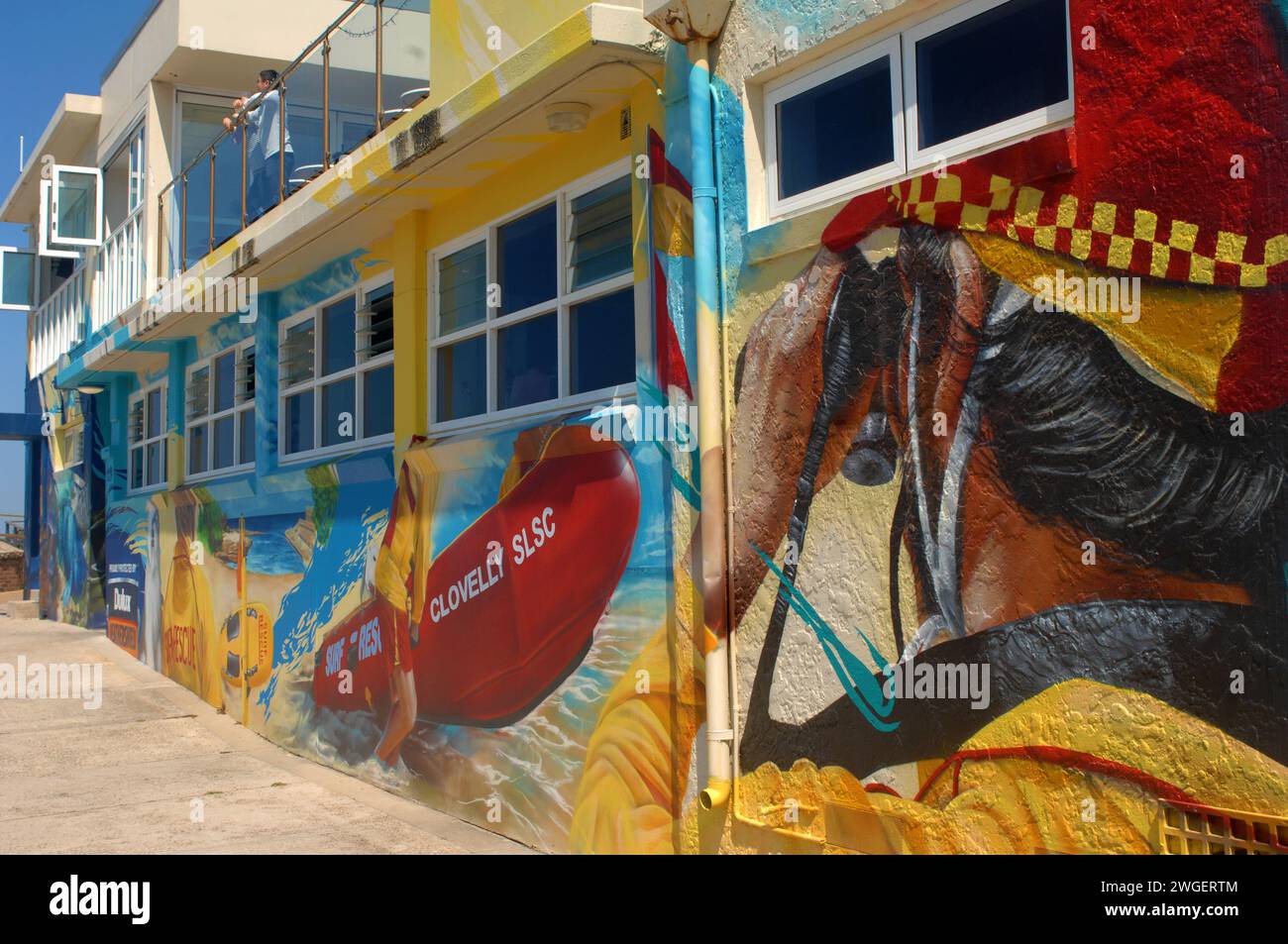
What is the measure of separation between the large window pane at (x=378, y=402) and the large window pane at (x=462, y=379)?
912mm

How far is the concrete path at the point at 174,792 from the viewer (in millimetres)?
7008

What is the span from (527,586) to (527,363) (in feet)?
4.38

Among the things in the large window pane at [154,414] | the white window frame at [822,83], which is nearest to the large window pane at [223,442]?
the large window pane at [154,414]

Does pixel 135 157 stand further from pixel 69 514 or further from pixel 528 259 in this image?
pixel 528 259

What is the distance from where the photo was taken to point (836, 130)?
4.94 m

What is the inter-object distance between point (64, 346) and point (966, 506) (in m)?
16.9

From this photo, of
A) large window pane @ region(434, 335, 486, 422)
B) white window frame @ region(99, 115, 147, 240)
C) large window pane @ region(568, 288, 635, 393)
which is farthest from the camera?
white window frame @ region(99, 115, 147, 240)

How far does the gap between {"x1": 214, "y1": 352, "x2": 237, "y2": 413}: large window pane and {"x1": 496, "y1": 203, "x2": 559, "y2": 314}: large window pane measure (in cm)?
583

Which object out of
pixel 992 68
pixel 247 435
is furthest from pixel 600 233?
pixel 247 435

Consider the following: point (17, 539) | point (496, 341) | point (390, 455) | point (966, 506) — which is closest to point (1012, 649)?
point (966, 506)

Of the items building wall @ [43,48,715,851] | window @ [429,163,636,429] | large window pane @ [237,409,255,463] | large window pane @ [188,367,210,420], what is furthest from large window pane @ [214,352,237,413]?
window @ [429,163,636,429]

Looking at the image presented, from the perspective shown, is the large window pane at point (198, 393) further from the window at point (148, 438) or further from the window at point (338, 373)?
the window at point (338, 373)

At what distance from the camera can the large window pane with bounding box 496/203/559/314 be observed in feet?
22.9

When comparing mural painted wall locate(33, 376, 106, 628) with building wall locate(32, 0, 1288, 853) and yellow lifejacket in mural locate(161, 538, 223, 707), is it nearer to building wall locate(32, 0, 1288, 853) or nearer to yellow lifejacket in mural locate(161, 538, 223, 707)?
yellow lifejacket in mural locate(161, 538, 223, 707)
